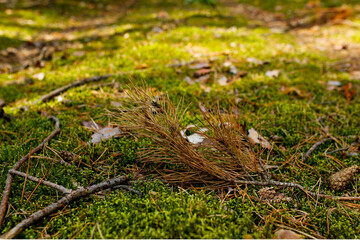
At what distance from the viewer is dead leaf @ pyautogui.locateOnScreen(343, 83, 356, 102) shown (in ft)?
10.0

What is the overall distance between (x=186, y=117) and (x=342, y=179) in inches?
55.3

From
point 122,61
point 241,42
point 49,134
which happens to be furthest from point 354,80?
point 49,134

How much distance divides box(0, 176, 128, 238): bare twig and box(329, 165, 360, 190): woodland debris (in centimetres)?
146

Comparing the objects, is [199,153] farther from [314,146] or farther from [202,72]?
[202,72]

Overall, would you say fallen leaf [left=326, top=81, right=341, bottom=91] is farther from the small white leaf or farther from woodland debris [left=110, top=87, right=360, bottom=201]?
woodland debris [left=110, top=87, right=360, bottom=201]

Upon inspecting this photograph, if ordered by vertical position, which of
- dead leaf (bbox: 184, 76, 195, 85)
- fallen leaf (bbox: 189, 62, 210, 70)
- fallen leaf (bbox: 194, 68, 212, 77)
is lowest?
dead leaf (bbox: 184, 76, 195, 85)

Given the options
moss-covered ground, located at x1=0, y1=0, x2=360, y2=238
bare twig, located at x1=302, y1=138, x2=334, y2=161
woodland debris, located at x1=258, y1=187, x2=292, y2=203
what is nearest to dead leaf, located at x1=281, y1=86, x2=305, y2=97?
moss-covered ground, located at x1=0, y1=0, x2=360, y2=238

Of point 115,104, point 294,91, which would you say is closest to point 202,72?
point 294,91

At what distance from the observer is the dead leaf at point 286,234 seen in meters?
1.36

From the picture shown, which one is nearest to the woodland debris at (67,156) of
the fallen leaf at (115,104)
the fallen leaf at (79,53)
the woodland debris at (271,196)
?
the fallen leaf at (115,104)

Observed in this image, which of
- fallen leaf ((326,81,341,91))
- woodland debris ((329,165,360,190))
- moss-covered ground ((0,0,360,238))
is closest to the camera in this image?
moss-covered ground ((0,0,360,238))

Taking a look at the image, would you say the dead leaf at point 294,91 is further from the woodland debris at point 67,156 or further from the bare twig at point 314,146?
the woodland debris at point 67,156

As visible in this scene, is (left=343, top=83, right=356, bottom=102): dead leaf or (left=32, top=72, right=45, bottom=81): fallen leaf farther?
(left=32, top=72, right=45, bottom=81): fallen leaf

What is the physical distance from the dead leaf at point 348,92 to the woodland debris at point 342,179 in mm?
1616
